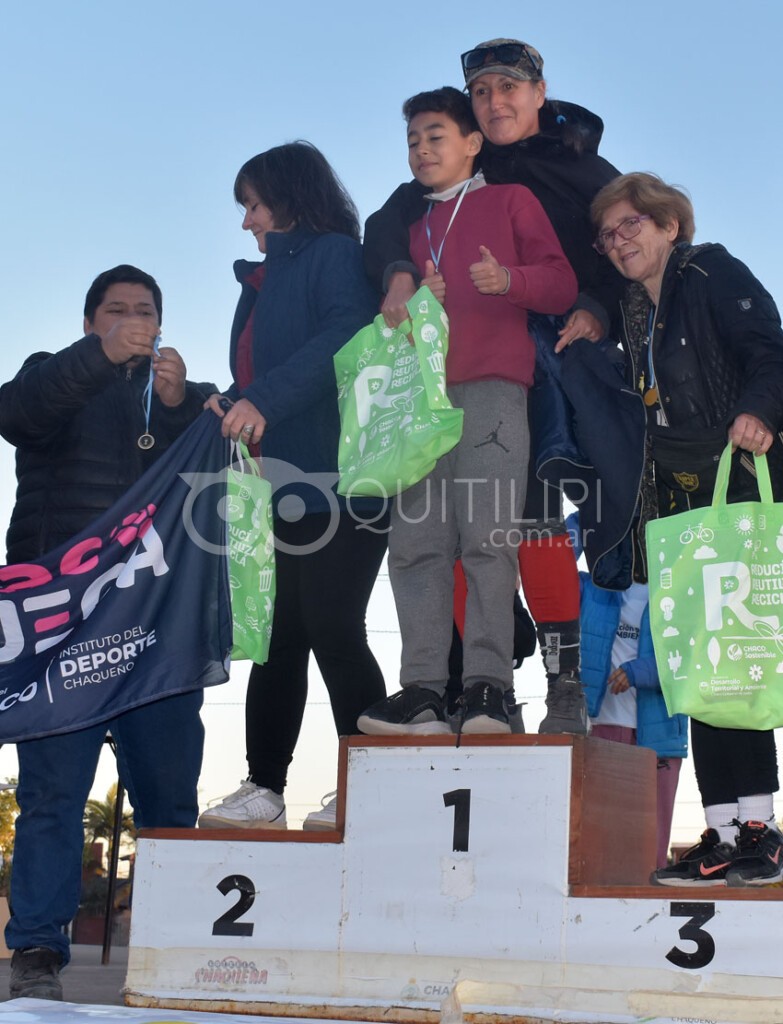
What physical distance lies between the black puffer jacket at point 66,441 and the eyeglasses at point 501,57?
1.55 metres

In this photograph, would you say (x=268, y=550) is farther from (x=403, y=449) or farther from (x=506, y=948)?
(x=506, y=948)

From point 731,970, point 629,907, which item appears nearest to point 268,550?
point 629,907

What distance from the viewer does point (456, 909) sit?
3.04m

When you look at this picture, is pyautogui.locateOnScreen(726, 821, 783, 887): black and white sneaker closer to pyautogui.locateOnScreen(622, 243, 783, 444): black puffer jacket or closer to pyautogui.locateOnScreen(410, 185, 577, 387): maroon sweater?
pyautogui.locateOnScreen(622, 243, 783, 444): black puffer jacket

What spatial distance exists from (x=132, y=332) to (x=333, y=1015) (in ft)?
7.13

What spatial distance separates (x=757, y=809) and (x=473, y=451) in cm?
127

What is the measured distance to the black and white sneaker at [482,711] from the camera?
3.25m

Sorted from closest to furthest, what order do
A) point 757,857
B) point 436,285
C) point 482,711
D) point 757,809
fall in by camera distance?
point 757,857 < point 757,809 < point 482,711 < point 436,285

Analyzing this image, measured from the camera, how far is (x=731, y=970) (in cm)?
275

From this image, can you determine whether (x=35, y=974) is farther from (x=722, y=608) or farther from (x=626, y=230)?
(x=626, y=230)

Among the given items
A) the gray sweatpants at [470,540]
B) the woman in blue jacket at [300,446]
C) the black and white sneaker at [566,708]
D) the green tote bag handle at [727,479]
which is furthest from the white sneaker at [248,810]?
the green tote bag handle at [727,479]

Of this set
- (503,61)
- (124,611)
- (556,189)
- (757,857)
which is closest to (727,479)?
(757,857)

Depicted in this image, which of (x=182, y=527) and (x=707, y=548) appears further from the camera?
(x=182, y=527)

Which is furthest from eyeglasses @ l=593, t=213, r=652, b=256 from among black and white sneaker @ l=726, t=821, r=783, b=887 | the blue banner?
black and white sneaker @ l=726, t=821, r=783, b=887
